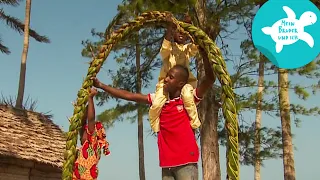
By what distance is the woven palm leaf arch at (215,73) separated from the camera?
2.88m

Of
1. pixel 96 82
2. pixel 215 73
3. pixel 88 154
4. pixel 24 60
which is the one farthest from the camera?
pixel 24 60

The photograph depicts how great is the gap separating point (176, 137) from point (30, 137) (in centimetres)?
838

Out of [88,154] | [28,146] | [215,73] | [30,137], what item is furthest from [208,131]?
[215,73]

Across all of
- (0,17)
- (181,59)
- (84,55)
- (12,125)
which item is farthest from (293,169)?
(0,17)

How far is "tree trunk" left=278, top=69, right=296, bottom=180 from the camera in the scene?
1004cm

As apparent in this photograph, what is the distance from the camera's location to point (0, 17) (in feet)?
46.8

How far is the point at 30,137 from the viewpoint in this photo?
36.0 ft

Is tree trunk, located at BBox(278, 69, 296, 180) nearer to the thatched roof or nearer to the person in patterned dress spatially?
the thatched roof

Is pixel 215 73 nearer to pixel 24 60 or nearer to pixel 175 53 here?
pixel 175 53

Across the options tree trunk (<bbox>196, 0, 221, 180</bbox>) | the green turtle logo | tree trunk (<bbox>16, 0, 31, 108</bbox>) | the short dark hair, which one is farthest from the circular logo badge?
tree trunk (<bbox>16, 0, 31, 108</bbox>)

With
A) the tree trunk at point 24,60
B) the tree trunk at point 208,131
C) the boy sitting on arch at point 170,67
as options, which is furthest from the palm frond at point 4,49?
the boy sitting on arch at point 170,67

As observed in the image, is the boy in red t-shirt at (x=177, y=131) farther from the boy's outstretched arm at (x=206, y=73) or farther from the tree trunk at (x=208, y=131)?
the tree trunk at (x=208, y=131)

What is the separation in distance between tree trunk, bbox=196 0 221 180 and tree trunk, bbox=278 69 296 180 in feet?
5.07

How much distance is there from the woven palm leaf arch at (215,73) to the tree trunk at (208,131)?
5.50 m
